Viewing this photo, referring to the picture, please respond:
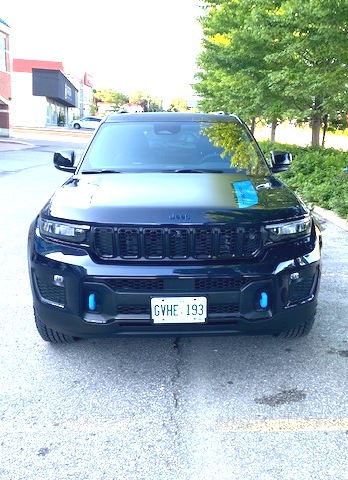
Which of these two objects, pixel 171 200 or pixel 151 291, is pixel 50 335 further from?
pixel 171 200

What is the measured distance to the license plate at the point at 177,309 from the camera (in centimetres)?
293

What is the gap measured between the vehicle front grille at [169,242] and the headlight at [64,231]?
91mm

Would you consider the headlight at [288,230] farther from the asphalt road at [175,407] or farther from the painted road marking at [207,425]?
the painted road marking at [207,425]

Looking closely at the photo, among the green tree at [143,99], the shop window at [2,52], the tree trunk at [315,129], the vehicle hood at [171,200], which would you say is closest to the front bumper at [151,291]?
the vehicle hood at [171,200]

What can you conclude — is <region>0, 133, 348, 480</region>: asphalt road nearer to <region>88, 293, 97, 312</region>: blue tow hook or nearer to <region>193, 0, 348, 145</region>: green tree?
<region>88, 293, 97, 312</region>: blue tow hook

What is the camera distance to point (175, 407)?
2938 mm

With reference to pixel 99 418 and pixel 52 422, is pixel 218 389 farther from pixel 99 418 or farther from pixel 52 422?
pixel 52 422

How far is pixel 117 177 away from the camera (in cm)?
383

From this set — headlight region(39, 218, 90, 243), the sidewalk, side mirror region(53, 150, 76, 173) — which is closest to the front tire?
headlight region(39, 218, 90, 243)

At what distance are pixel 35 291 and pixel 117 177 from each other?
44.4 inches

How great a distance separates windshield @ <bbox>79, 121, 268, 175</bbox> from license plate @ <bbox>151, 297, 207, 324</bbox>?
145cm

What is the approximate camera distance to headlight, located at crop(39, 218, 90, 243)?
303cm

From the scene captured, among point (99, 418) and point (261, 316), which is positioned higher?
point (261, 316)

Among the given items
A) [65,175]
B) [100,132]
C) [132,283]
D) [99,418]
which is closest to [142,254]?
[132,283]
